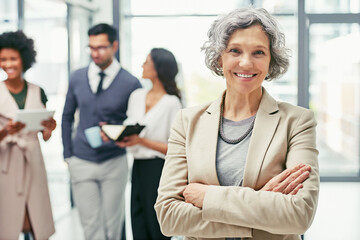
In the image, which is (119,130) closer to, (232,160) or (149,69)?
(149,69)

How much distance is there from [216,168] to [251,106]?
0.89 ft

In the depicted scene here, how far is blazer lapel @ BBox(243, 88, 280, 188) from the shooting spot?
1.56 m

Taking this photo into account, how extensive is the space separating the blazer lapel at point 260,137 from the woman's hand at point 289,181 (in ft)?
0.20

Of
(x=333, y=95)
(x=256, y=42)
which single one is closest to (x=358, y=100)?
(x=333, y=95)

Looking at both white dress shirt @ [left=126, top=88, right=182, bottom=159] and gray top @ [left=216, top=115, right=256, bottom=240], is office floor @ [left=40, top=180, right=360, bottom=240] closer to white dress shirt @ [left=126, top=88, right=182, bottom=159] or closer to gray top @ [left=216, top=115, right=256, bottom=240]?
white dress shirt @ [left=126, top=88, right=182, bottom=159]

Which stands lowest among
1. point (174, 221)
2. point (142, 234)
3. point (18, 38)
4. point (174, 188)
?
point (142, 234)

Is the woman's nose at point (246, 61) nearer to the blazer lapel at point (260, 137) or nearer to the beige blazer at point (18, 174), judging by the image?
the blazer lapel at point (260, 137)

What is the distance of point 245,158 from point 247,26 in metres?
0.46

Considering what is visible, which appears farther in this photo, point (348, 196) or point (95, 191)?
point (348, 196)

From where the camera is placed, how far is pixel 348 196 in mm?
6484

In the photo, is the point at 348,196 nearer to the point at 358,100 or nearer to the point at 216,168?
the point at 358,100

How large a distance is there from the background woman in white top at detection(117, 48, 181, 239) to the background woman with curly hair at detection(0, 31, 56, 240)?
61 centimetres

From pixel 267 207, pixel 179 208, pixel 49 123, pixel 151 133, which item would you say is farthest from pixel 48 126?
pixel 267 207

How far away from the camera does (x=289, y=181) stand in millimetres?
1526
